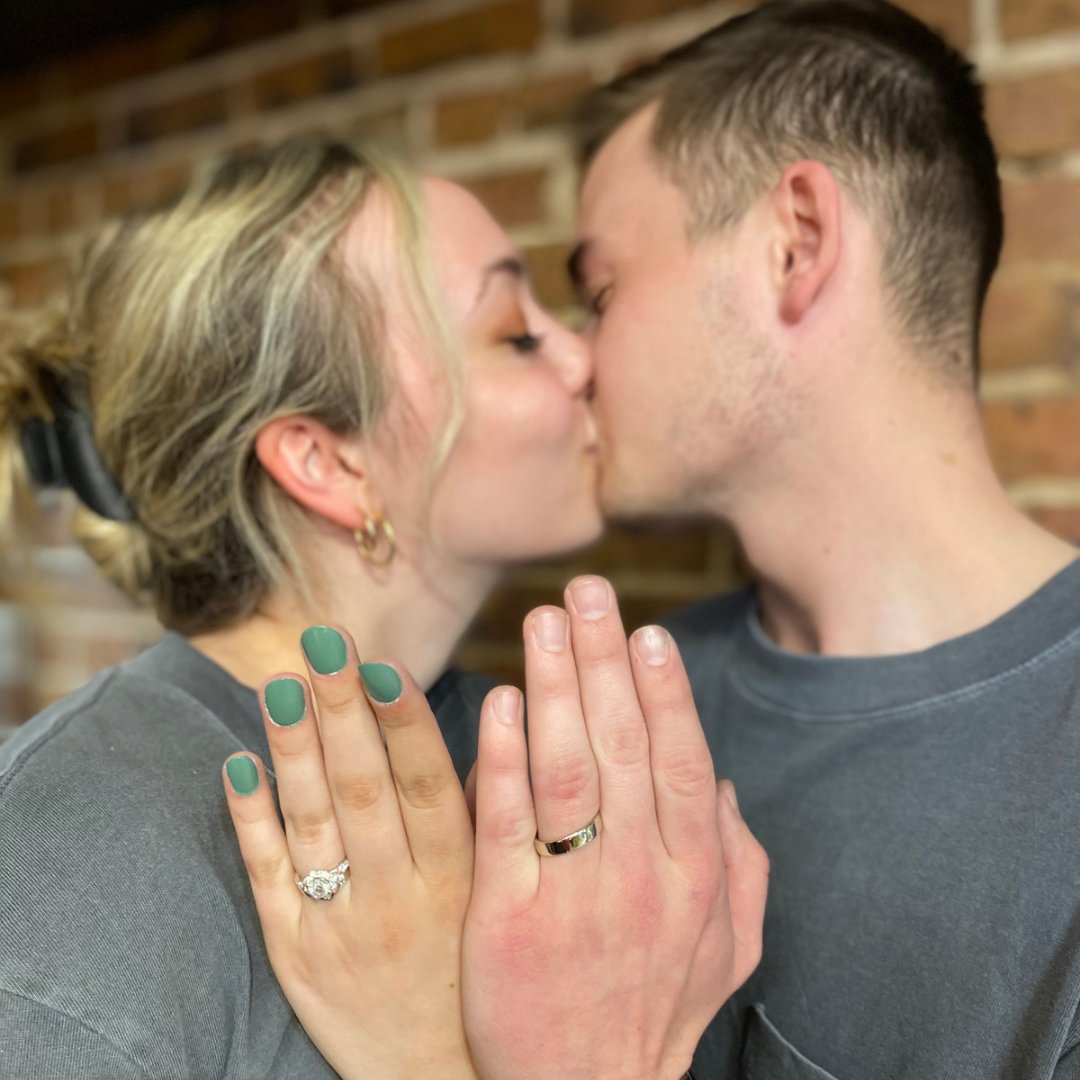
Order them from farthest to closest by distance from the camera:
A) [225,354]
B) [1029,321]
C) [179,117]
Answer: [179,117] < [1029,321] < [225,354]

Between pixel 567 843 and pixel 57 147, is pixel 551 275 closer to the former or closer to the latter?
pixel 567 843

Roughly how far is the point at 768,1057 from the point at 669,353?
1.84ft

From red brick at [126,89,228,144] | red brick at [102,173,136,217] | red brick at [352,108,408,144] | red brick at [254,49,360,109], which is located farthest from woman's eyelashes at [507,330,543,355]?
red brick at [102,173,136,217]

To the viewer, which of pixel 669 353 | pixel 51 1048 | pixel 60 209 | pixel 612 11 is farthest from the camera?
pixel 60 209

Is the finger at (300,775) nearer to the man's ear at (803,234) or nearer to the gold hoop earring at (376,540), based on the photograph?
the gold hoop earring at (376,540)

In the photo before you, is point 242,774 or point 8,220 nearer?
point 242,774

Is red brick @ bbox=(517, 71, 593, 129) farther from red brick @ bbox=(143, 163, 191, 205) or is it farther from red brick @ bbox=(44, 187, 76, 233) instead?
red brick @ bbox=(44, 187, 76, 233)

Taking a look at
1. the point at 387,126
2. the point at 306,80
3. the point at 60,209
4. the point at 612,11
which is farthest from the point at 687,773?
the point at 60,209

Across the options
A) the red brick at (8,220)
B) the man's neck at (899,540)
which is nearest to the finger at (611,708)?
the man's neck at (899,540)

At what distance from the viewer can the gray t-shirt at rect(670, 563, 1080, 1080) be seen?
0.63 meters

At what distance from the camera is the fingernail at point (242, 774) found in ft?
1.91

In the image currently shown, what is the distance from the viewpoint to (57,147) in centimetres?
173

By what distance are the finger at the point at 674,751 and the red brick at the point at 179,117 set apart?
1.30 metres

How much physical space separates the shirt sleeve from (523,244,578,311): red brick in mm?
903
